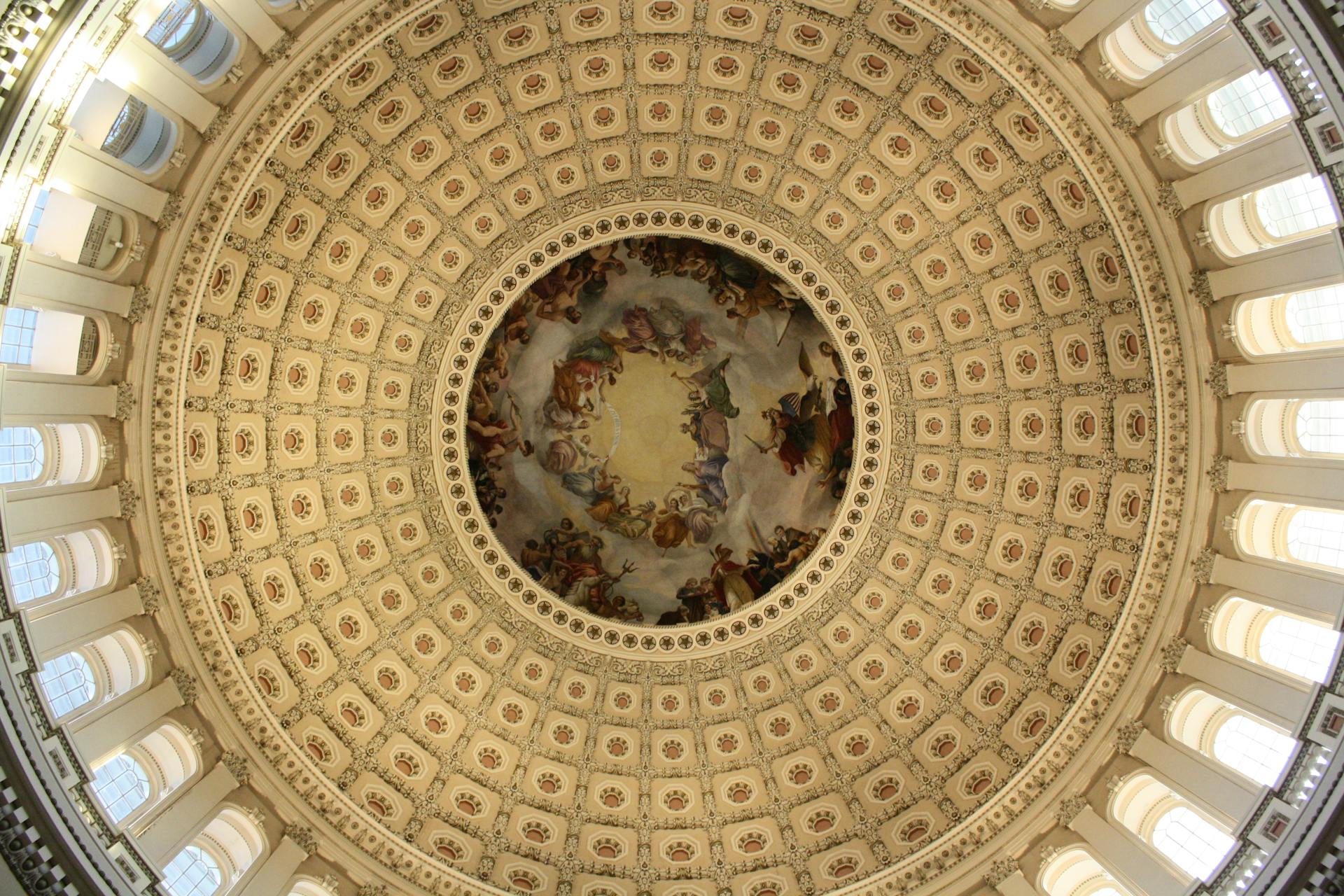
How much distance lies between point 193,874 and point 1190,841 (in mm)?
18528

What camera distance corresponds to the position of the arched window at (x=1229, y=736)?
58.6 ft

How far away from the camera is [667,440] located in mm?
28797

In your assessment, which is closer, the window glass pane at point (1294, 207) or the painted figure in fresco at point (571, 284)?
the window glass pane at point (1294, 207)

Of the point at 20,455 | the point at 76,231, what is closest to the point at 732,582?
the point at 20,455

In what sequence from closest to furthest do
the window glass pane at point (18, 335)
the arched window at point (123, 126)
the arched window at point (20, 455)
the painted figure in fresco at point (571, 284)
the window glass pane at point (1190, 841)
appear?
1. the arched window at point (123, 126)
2. the window glass pane at point (18, 335)
3. the arched window at point (20, 455)
4. the window glass pane at point (1190, 841)
5. the painted figure in fresco at point (571, 284)

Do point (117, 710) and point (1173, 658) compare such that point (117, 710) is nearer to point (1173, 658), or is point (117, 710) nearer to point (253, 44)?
point (253, 44)

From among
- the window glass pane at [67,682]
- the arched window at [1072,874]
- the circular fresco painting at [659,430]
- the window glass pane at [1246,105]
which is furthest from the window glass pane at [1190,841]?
the window glass pane at [67,682]

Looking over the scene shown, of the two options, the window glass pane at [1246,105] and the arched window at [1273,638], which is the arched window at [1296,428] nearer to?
the arched window at [1273,638]

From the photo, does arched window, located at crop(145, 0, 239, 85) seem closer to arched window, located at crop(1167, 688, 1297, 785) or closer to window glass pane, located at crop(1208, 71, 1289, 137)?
window glass pane, located at crop(1208, 71, 1289, 137)

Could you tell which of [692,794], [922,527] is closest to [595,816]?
[692,794]

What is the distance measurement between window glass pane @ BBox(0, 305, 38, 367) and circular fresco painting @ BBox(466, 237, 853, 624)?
36.6 ft

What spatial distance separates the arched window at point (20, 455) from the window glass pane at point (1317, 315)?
22160 mm

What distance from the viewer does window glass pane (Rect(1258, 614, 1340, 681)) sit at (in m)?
17.4

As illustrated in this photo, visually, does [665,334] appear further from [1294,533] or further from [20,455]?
[20,455]
